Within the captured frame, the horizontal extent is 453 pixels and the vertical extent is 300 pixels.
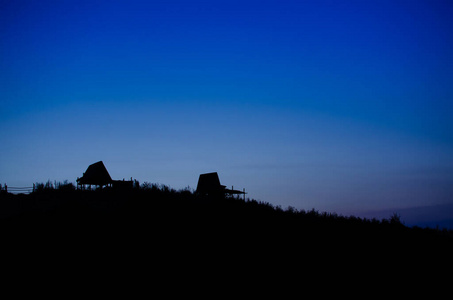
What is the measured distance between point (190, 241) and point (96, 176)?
65.6ft

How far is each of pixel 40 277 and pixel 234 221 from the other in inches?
361

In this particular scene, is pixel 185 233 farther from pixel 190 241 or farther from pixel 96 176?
pixel 96 176

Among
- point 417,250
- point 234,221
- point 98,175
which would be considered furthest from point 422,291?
point 98,175

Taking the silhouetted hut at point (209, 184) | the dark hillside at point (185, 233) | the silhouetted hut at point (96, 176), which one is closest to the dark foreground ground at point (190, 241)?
the dark hillside at point (185, 233)

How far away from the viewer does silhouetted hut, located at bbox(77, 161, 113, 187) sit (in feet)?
98.6

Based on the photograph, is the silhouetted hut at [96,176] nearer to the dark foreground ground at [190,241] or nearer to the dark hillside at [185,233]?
the dark hillside at [185,233]

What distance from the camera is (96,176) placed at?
1185 inches

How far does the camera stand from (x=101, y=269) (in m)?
10.1

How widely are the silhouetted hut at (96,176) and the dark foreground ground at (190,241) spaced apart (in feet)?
31.3

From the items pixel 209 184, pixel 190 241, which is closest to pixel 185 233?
pixel 190 241

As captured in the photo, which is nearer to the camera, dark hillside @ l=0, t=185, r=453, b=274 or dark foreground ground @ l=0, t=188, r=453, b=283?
dark foreground ground @ l=0, t=188, r=453, b=283

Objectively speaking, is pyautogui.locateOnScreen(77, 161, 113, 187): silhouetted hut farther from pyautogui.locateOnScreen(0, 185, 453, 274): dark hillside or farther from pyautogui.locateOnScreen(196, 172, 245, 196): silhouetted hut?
pyautogui.locateOnScreen(196, 172, 245, 196): silhouetted hut

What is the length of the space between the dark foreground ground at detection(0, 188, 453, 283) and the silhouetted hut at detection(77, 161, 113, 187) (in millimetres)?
9550

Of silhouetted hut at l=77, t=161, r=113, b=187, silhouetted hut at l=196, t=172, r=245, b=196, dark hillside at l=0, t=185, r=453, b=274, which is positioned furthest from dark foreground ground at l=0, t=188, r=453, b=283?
silhouetted hut at l=196, t=172, r=245, b=196
